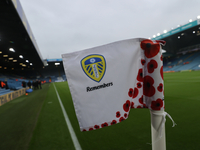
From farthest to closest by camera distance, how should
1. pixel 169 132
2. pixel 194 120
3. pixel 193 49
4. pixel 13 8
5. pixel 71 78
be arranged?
pixel 193 49
pixel 13 8
pixel 194 120
pixel 169 132
pixel 71 78

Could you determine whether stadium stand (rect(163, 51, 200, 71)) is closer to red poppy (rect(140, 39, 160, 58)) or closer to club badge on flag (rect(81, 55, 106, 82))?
red poppy (rect(140, 39, 160, 58))

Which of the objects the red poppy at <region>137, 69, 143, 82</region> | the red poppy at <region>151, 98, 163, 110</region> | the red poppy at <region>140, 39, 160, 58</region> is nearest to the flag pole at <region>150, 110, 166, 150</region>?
the red poppy at <region>151, 98, 163, 110</region>

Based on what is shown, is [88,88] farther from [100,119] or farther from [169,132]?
[169,132]

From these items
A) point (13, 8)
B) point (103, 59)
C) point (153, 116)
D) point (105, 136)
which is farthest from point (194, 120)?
point (13, 8)

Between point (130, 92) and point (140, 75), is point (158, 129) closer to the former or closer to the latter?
point (130, 92)

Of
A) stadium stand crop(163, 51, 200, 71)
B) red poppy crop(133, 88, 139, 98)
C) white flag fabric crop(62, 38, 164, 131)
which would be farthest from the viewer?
stadium stand crop(163, 51, 200, 71)

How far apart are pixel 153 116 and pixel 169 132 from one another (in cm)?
213

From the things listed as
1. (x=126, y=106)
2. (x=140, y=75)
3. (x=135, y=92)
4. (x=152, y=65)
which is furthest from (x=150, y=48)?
(x=126, y=106)

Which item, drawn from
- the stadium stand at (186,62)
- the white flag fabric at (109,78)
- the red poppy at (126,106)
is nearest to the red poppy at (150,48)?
the white flag fabric at (109,78)

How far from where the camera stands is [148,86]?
1008 mm

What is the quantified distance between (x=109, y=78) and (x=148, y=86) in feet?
1.20

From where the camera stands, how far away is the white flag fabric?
0.94 meters

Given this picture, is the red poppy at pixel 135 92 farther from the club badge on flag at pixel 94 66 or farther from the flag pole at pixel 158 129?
the club badge on flag at pixel 94 66

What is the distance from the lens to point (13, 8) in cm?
680
